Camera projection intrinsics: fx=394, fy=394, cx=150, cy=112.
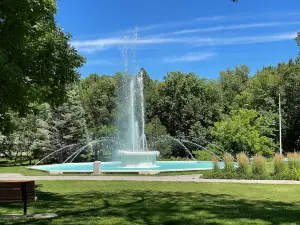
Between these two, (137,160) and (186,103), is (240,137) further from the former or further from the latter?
(137,160)

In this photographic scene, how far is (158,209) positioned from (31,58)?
4.79 meters

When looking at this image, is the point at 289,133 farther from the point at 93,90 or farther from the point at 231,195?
the point at 231,195

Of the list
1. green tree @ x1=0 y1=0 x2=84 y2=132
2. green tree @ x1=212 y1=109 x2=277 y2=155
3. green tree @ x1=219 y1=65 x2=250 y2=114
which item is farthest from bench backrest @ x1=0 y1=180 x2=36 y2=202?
green tree @ x1=219 y1=65 x2=250 y2=114

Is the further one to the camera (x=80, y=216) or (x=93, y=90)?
(x=93, y=90)

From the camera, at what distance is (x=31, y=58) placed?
9758 millimetres

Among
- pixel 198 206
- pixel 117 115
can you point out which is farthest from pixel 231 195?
pixel 117 115

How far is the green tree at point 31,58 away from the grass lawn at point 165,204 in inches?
104

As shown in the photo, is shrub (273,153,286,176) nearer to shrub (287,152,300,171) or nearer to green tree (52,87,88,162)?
shrub (287,152,300,171)

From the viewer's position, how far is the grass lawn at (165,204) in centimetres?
738

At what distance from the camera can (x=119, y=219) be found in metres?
7.39

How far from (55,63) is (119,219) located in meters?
5.96

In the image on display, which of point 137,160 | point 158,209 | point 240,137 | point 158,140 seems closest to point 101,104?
point 158,140

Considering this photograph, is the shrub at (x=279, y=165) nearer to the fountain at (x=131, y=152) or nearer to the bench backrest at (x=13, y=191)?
the fountain at (x=131, y=152)

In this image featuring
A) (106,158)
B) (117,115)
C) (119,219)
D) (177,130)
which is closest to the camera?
(119,219)
